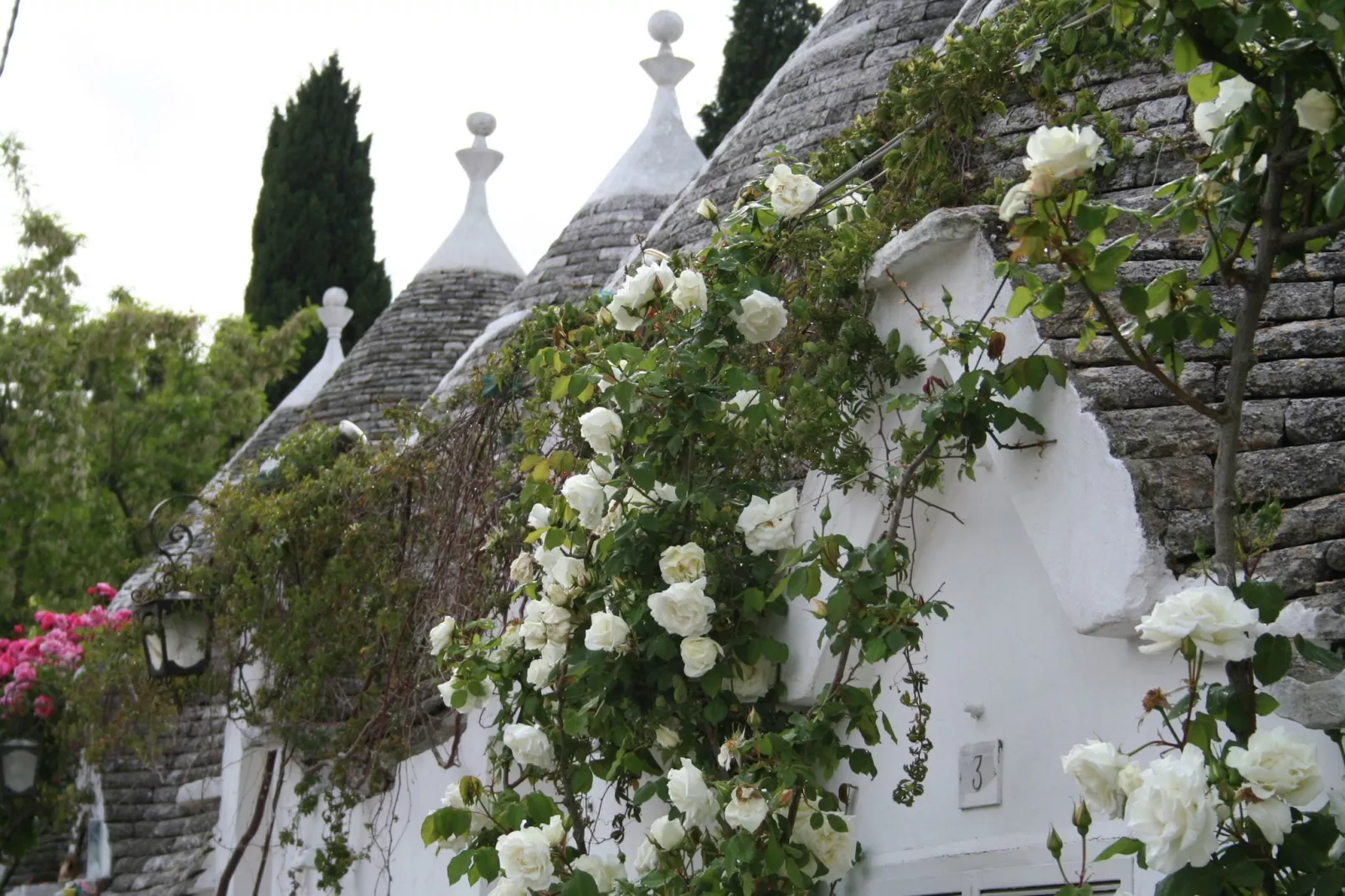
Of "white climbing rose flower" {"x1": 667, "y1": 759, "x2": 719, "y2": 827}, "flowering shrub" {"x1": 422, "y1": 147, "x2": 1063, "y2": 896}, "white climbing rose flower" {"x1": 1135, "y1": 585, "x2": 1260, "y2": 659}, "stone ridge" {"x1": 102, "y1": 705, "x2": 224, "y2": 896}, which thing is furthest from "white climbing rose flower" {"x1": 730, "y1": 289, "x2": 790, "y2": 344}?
"stone ridge" {"x1": 102, "y1": 705, "x2": 224, "y2": 896}

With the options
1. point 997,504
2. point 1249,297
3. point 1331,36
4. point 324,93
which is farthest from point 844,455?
point 324,93

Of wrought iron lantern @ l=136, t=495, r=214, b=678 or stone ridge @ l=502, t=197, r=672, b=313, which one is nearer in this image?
wrought iron lantern @ l=136, t=495, r=214, b=678

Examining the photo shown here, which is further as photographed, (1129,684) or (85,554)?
(85,554)

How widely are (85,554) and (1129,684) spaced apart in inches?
841

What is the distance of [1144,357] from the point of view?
319 centimetres

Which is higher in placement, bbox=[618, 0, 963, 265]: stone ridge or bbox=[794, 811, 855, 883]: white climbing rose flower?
bbox=[618, 0, 963, 265]: stone ridge

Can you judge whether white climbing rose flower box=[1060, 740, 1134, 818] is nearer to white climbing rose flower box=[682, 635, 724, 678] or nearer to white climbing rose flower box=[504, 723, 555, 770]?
white climbing rose flower box=[682, 635, 724, 678]

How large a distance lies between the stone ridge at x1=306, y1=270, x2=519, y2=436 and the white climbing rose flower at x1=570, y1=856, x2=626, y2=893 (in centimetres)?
855

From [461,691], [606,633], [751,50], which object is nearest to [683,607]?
[606,633]

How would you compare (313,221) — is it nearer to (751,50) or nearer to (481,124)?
(751,50)

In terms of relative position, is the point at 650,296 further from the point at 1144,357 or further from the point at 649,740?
the point at 1144,357

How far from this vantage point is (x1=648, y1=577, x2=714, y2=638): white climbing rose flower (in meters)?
4.02

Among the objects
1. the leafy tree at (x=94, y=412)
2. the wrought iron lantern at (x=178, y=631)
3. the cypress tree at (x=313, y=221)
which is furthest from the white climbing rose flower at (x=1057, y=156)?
the cypress tree at (x=313, y=221)

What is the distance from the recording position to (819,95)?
8203 millimetres
